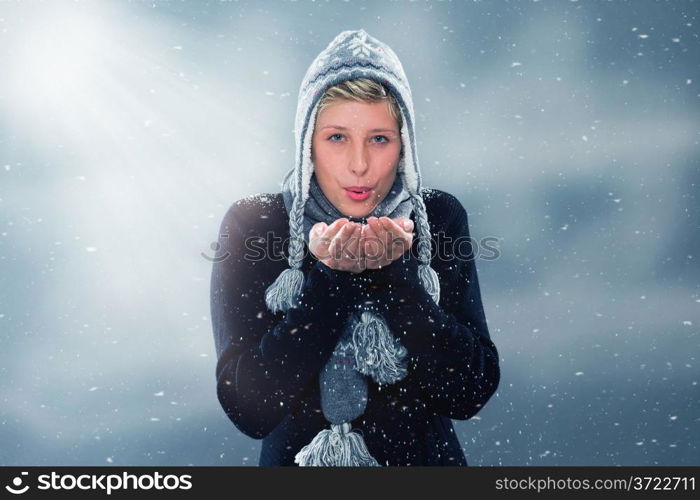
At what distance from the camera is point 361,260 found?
1.42 metres

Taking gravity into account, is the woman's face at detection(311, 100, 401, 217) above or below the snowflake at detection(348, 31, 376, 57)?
below

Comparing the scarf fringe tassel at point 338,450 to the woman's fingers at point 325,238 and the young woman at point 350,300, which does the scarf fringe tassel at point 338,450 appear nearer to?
the young woman at point 350,300

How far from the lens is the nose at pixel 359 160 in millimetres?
1534

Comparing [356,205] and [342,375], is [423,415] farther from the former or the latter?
[356,205]

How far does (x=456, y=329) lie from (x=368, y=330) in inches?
8.0

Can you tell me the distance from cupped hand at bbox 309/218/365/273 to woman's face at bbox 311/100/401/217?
19cm

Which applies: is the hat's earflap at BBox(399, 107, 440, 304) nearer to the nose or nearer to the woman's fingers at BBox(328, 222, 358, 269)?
the nose

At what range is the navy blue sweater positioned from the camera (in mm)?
1409

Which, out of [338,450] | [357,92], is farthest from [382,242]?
[338,450]

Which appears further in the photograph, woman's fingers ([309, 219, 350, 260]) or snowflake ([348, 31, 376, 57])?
snowflake ([348, 31, 376, 57])

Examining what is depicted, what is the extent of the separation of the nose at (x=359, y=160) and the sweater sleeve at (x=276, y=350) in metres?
0.26

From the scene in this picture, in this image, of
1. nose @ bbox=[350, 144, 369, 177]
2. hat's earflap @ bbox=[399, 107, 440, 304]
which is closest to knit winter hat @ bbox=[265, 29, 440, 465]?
hat's earflap @ bbox=[399, 107, 440, 304]

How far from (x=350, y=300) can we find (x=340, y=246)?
5.2 inches
